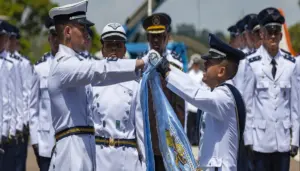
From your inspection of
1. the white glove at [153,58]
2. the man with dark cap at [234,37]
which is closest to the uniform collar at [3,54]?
the man with dark cap at [234,37]

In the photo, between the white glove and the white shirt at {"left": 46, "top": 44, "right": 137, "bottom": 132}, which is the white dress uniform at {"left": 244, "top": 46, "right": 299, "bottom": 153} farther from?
the white glove

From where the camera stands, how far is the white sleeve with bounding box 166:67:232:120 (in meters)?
7.32

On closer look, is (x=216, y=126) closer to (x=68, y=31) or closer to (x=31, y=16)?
(x=68, y=31)

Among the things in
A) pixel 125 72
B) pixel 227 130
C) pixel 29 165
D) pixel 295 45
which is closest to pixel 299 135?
pixel 227 130

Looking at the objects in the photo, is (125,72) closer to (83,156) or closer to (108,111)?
(83,156)

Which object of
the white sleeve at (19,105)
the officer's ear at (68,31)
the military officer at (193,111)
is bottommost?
the military officer at (193,111)

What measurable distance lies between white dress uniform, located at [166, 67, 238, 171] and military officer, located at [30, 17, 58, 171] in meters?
4.02

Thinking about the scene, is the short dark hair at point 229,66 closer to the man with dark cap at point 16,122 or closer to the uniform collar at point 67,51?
the uniform collar at point 67,51

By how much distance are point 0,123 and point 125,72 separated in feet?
17.9

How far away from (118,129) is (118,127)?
0.02 meters

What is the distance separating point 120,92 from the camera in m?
9.23

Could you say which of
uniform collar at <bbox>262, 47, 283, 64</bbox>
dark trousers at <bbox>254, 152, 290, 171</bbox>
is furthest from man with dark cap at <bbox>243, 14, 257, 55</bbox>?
dark trousers at <bbox>254, 152, 290, 171</bbox>

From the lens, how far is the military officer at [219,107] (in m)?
7.51

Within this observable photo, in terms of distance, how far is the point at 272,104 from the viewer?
451 inches
